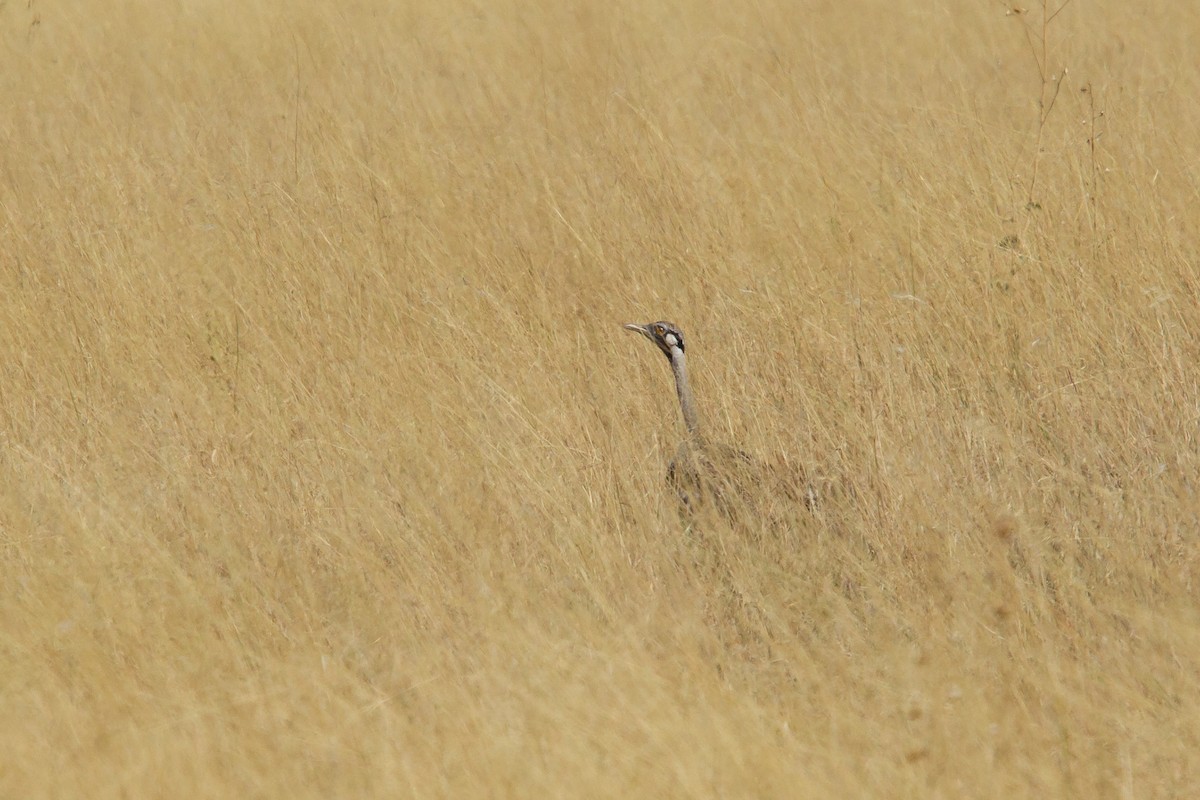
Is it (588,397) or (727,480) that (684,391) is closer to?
(588,397)

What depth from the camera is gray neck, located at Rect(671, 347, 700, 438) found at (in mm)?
4203

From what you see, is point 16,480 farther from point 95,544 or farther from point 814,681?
point 814,681

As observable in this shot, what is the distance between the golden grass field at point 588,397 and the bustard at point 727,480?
0.08 metres

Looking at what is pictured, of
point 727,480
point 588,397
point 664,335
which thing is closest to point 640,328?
point 664,335

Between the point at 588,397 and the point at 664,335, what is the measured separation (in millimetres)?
314

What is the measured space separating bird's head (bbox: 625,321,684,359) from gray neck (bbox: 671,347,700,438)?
3cm

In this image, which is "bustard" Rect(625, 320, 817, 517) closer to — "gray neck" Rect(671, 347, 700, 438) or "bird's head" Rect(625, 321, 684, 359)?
"gray neck" Rect(671, 347, 700, 438)

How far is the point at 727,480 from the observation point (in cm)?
371

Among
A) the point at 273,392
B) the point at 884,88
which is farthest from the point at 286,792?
the point at 884,88

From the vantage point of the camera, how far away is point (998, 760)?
103 inches

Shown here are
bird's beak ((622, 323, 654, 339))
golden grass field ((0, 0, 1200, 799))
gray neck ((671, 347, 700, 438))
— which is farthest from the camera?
bird's beak ((622, 323, 654, 339))

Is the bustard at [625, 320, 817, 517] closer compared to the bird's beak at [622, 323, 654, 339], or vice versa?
the bustard at [625, 320, 817, 517]

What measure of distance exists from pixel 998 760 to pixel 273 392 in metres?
2.68

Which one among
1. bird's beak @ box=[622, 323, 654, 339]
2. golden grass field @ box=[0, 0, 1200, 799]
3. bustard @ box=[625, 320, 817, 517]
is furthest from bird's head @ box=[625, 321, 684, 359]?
bustard @ box=[625, 320, 817, 517]
